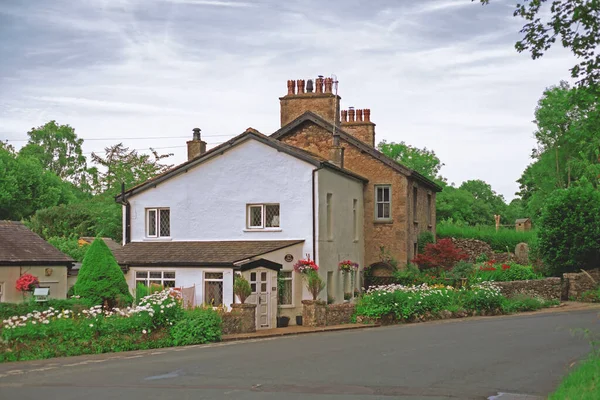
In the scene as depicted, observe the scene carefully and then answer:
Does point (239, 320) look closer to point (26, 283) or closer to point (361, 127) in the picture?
point (26, 283)

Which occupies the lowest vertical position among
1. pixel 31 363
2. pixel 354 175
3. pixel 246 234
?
pixel 31 363

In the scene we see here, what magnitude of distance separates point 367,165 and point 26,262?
622 inches

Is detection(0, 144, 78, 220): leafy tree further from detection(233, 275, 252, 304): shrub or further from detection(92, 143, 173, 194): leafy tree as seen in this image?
detection(233, 275, 252, 304): shrub

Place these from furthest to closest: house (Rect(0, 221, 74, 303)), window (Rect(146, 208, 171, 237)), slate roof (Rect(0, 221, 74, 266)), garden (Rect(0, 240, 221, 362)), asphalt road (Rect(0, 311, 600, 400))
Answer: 1. window (Rect(146, 208, 171, 237))
2. slate roof (Rect(0, 221, 74, 266))
3. house (Rect(0, 221, 74, 303))
4. garden (Rect(0, 240, 221, 362))
5. asphalt road (Rect(0, 311, 600, 400))

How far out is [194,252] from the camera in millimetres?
32719

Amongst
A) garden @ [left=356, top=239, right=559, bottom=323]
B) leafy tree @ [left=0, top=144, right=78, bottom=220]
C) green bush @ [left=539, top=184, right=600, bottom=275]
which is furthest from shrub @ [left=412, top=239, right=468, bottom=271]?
leafy tree @ [left=0, top=144, right=78, bottom=220]

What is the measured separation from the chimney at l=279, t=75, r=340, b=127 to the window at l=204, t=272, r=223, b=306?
11.3 meters

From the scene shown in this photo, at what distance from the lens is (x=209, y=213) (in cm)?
3472

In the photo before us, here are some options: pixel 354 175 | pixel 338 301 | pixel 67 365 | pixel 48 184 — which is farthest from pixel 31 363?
pixel 48 184

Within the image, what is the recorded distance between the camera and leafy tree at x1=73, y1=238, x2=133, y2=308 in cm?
2791

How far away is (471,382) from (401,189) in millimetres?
25343

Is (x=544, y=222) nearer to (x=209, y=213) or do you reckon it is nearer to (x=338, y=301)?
(x=338, y=301)

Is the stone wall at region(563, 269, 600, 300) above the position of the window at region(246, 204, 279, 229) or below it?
below

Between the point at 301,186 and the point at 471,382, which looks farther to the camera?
the point at 301,186
